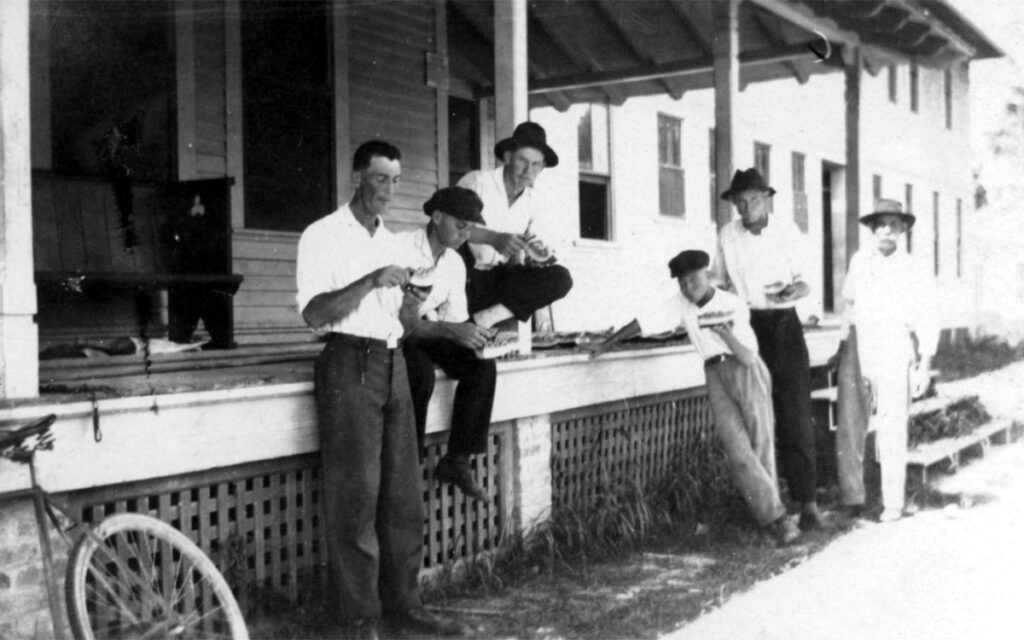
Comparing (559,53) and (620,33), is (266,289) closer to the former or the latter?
(559,53)

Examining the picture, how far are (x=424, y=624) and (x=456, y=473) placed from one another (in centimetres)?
82

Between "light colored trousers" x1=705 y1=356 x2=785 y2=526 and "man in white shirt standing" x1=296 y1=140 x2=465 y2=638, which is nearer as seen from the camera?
"man in white shirt standing" x1=296 y1=140 x2=465 y2=638

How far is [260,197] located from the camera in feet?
28.2

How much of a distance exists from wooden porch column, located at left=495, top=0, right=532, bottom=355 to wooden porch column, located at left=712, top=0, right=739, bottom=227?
117 inches

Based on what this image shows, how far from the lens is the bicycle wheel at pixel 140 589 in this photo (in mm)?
3373

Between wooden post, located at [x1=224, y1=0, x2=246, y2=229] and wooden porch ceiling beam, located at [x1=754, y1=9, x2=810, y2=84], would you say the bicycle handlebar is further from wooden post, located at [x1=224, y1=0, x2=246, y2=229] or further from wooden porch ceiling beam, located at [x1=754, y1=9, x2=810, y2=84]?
wooden porch ceiling beam, located at [x1=754, y1=9, x2=810, y2=84]

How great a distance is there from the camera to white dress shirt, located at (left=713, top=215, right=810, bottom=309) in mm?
6797

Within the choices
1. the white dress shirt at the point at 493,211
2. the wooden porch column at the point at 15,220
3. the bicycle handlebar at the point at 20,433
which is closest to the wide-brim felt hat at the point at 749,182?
the white dress shirt at the point at 493,211

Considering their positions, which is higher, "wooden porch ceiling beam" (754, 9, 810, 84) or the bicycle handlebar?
"wooden porch ceiling beam" (754, 9, 810, 84)

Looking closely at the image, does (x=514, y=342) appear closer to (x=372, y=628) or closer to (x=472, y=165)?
(x=372, y=628)

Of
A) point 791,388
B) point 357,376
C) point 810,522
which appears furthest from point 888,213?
point 357,376

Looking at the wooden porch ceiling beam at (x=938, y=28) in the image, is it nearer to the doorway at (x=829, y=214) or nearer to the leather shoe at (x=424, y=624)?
the leather shoe at (x=424, y=624)

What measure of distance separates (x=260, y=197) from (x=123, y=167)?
5.73 ft

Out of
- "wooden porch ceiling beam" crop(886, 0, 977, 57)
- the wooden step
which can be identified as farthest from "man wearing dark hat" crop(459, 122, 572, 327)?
"wooden porch ceiling beam" crop(886, 0, 977, 57)
